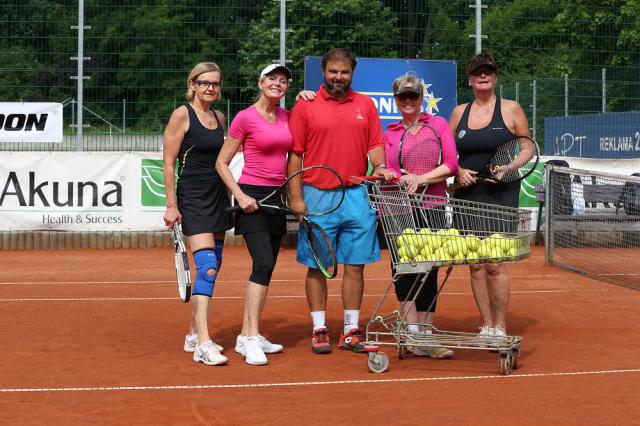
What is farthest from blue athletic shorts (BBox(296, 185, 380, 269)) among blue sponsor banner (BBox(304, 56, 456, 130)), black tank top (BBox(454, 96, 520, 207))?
blue sponsor banner (BBox(304, 56, 456, 130))

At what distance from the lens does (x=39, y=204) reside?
55.1 ft

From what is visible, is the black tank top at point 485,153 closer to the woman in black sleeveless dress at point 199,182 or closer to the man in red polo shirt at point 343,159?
the man in red polo shirt at point 343,159

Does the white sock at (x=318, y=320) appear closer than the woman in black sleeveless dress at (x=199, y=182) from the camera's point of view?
No

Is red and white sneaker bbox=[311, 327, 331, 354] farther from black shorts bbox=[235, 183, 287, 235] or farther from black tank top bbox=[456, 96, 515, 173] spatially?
black tank top bbox=[456, 96, 515, 173]

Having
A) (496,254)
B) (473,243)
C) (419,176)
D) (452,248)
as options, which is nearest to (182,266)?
(419,176)

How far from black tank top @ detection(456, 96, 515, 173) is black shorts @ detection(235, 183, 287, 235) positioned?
148cm

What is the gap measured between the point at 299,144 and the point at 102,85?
9.55m

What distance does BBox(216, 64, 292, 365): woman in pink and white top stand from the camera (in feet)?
25.4

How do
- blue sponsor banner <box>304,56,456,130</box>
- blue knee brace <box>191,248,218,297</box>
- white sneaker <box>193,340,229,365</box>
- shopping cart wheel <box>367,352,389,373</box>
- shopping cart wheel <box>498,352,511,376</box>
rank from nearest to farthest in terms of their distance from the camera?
shopping cart wheel <box>498,352,511,376</box>, shopping cart wheel <box>367,352,389,373</box>, white sneaker <box>193,340,229,365</box>, blue knee brace <box>191,248,218,297</box>, blue sponsor banner <box>304,56,456,130</box>

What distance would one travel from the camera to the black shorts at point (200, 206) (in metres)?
7.75

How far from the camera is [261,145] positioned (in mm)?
7746

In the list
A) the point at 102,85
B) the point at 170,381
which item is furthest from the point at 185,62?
the point at 170,381

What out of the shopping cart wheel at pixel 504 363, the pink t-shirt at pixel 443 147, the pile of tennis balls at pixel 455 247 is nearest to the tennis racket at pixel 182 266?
the pile of tennis balls at pixel 455 247

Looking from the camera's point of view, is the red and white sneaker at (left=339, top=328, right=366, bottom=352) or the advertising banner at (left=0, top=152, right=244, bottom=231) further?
the advertising banner at (left=0, top=152, right=244, bottom=231)
